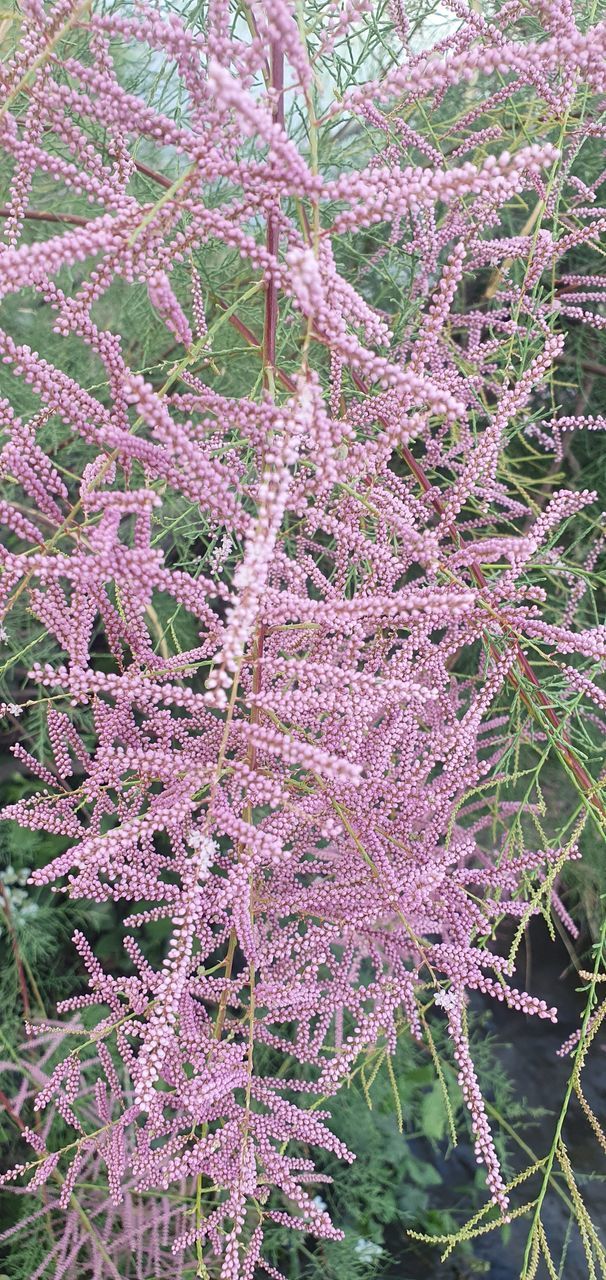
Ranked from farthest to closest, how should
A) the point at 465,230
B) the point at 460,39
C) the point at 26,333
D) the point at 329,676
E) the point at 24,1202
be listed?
the point at 26,333
the point at 24,1202
the point at 465,230
the point at 460,39
the point at 329,676

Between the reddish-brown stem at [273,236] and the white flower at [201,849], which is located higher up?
the reddish-brown stem at [273,236]

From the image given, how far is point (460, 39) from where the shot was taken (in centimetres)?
106

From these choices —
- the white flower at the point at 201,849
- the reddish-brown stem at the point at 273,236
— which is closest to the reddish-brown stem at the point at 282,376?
the reddish-brown stem at the point at 273,236

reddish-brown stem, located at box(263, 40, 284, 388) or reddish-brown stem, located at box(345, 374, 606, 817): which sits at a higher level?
reddish-brown stem, located at box(263, 40, 284, 388)

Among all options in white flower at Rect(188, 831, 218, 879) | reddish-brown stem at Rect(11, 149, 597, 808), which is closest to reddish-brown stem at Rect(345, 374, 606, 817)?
reddish-brown stem at Rect(11, 149, 597, 808)

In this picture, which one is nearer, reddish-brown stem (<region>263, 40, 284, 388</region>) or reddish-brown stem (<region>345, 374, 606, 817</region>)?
reddish-brown stem (<region>263, 40, 284, 388</region>)

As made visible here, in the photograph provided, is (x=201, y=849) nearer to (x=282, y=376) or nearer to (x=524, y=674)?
(x=282, y=376)

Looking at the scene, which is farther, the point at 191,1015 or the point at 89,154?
the point at 191,1015

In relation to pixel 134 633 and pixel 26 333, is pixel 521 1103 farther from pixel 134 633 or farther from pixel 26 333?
pixel 26 333

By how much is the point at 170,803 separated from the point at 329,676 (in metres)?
0.31

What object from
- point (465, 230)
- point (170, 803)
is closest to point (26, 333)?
point (465, 230)

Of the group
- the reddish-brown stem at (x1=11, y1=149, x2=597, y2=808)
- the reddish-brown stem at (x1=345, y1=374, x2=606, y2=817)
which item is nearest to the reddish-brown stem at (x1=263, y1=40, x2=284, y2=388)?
the reddish-brown stem at (x1=11, y1=149, x2=597, y2=808)

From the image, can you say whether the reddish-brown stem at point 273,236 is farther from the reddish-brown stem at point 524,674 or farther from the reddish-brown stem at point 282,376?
the reddish-brown stem at point 524,674

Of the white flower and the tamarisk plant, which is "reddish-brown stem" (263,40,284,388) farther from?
the white flower
